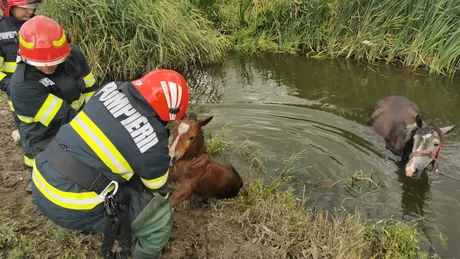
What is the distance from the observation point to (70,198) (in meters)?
2.45

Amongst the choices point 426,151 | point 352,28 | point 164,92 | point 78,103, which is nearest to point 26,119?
point 78,103

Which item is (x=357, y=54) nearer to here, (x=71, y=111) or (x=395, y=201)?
(x=395, y=201)

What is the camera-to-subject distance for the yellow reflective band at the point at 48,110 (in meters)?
3.18

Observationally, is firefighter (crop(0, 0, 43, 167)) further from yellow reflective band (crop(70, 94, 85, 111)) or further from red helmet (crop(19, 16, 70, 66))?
red helmet (crop(19, 16, 70, 66))

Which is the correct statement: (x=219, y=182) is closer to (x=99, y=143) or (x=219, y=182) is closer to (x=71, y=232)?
(x=71, y=232)

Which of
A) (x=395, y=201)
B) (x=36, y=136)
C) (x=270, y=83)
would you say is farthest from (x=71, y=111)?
(x=270, y=83)

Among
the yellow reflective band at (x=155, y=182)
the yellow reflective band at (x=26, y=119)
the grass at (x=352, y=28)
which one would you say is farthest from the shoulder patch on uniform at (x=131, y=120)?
the grass at (x=352, y=28)

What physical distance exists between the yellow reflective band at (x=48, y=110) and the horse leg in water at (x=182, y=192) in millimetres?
1342

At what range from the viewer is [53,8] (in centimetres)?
691

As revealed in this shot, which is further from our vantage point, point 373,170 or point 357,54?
point 357,54

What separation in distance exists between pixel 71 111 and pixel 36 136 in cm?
42

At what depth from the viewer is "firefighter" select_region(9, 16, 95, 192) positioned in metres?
2.90

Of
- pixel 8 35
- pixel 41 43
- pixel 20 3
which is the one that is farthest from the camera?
pixel 8 35

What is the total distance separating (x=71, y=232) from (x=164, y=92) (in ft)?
5.84
